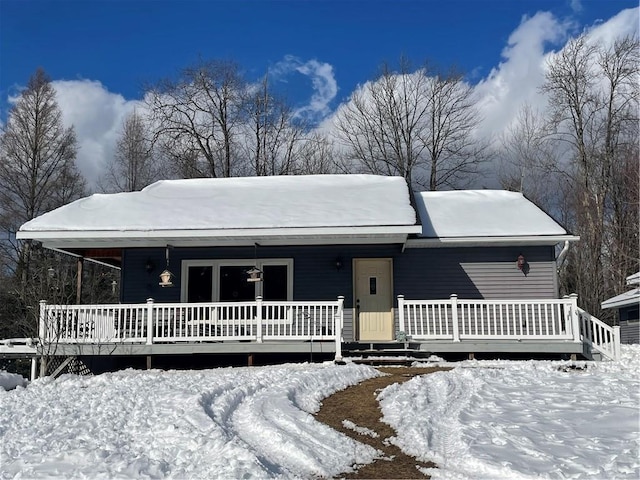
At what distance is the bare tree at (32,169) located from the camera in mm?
25781

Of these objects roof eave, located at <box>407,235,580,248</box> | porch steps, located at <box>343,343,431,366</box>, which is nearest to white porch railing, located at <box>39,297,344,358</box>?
porch steps, located at <box>343,343,431,366</box>

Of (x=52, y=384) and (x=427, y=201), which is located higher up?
(x=427, y=201)

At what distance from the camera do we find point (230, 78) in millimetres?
30812

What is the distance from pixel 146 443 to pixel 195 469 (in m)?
1.05

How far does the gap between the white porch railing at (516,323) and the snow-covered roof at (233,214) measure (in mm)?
1803

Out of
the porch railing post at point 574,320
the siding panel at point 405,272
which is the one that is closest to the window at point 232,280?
the siding panel at point 405,272

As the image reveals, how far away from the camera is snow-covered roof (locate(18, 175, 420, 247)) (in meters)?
12.4

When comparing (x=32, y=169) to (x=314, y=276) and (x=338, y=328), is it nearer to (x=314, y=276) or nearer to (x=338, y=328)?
(x=314, y=276)

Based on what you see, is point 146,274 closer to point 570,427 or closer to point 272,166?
point 570,427

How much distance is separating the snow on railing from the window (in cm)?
302

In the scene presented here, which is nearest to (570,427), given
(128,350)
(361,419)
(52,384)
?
(361,419)

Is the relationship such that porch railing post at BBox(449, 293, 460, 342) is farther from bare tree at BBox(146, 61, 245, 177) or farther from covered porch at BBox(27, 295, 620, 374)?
bare tree at BBox(146, 61, 245, 177)

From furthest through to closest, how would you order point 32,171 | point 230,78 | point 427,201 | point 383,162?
1. point 230,78
2. point 383,162
3. point 32,171
4. point 427,201

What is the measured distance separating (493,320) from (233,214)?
6.25 metres
